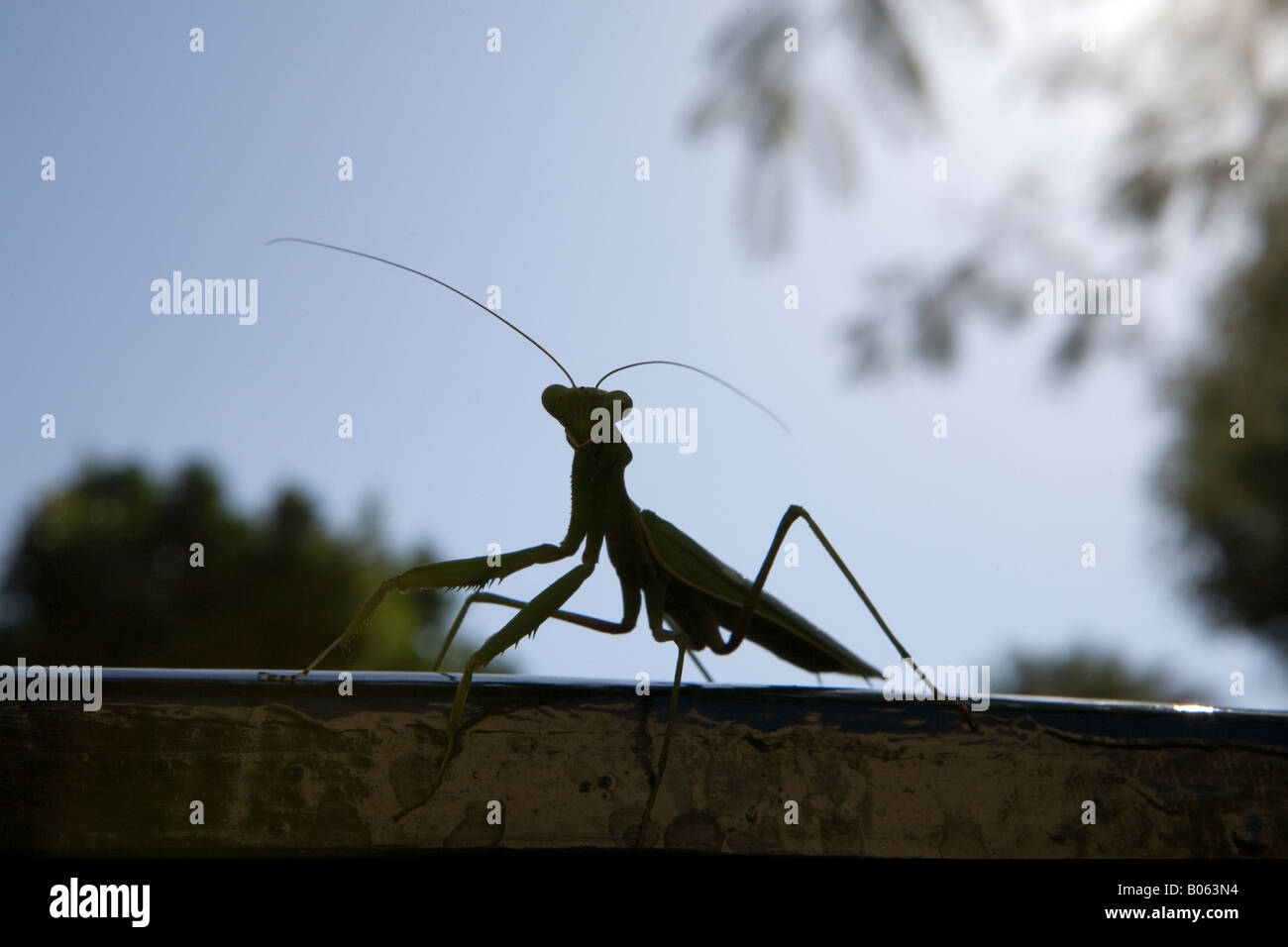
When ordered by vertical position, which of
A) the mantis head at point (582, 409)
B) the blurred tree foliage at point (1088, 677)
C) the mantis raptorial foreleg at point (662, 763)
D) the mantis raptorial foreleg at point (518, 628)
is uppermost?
the mantis head at point (582, 409)

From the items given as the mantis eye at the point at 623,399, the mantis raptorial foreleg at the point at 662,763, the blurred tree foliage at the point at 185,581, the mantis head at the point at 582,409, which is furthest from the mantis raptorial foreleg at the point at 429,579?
the blurred tree foliage at the point at 185,581

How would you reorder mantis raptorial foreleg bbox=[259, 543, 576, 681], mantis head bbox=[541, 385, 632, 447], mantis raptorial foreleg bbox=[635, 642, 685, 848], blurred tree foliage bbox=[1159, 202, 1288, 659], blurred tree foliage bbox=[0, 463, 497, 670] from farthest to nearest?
blurred tree foliage bbox=[0, 463, 497, 670]
blurred tree foliage bbox=[1159, 202, 1288, 659]
mantis head bbox=[541, 385, 632, 447]
mantis raptorial foreleg bbox=[259, 543, 576, 681]
mantis raptorial foreleg bbox=[635, 642, 685, 848]

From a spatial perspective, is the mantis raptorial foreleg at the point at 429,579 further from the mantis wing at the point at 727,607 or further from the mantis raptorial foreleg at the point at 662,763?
the mantis raptorial foreleg at the point at 662,763

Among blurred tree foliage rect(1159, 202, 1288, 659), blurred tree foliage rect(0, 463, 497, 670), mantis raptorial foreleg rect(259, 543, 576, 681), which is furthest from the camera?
blurred tree foliage rect(0, 463, 497, 670)

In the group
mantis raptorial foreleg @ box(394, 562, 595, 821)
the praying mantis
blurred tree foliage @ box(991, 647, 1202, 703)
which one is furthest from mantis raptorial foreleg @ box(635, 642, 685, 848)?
blurred tree foliage @ box(991, 647, 1202, 703)

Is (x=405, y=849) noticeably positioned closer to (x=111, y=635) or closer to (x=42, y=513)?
(x=111, y=635)

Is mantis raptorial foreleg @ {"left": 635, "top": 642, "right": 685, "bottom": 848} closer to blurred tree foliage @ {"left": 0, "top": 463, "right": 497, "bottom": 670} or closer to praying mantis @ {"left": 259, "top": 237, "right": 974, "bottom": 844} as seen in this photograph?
praying mantis @ {"left": 259, "top": 237, "right": 974, "bottom": 844}

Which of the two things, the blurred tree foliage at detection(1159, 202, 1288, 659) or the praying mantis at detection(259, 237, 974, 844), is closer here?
the praying mantis at detection(259, 237, 974, 844)

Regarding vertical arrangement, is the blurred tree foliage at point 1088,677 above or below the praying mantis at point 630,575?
below

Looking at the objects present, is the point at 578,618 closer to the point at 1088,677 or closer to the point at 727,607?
the point at 727,607

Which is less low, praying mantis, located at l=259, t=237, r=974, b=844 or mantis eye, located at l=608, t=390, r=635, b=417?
mantis eye, located at l=608, t=390, r=635, b=417
